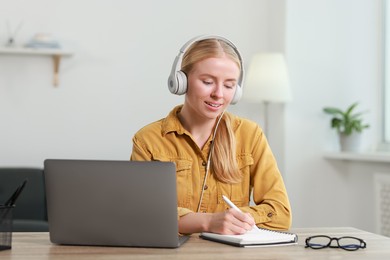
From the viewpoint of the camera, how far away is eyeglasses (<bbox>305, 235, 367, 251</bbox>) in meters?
1.80

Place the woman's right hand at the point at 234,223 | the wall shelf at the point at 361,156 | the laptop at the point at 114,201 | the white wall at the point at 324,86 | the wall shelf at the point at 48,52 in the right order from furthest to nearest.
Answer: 1. the white wall at the point at 324,86
2. the wall shelf at the point at 48,52
3. the wall shelf at the point at 361,156
4. the woman's right hand at the point at 234,223
5. the laptop at the point at 114,201

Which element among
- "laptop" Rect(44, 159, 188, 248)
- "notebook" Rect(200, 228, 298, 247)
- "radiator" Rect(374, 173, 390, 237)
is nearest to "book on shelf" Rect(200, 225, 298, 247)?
"notebook" Rect(200, 228, 298, 247)

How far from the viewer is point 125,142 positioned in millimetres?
4504

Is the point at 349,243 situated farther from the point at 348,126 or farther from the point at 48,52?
the point at 48,52

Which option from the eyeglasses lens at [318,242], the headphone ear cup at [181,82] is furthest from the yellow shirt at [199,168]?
the eyeglasses lens at [318,242]

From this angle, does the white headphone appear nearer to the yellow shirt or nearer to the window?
the yellow shirt

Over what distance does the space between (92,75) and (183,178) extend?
2.35 meters

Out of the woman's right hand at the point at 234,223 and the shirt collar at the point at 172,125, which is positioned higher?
the shirt collar at the point at 172,125

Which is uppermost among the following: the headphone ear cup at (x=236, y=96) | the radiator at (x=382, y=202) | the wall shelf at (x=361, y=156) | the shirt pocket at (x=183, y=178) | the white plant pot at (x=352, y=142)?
the headphone ear cup at (x=236, y=96)

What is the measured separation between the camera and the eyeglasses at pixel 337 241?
1.80 m

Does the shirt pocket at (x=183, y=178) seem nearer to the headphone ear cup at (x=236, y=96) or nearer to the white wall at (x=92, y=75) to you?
the headphone ear cup at (x=236, y=96)

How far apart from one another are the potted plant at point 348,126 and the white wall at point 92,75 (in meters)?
0.64

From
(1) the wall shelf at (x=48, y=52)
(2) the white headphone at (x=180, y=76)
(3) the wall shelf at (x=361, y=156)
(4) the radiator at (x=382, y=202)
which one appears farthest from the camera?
(1) the wall shelf at (x=48, y=52)

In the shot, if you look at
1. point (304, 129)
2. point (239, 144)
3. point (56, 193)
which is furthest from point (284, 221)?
point (304, 129)
